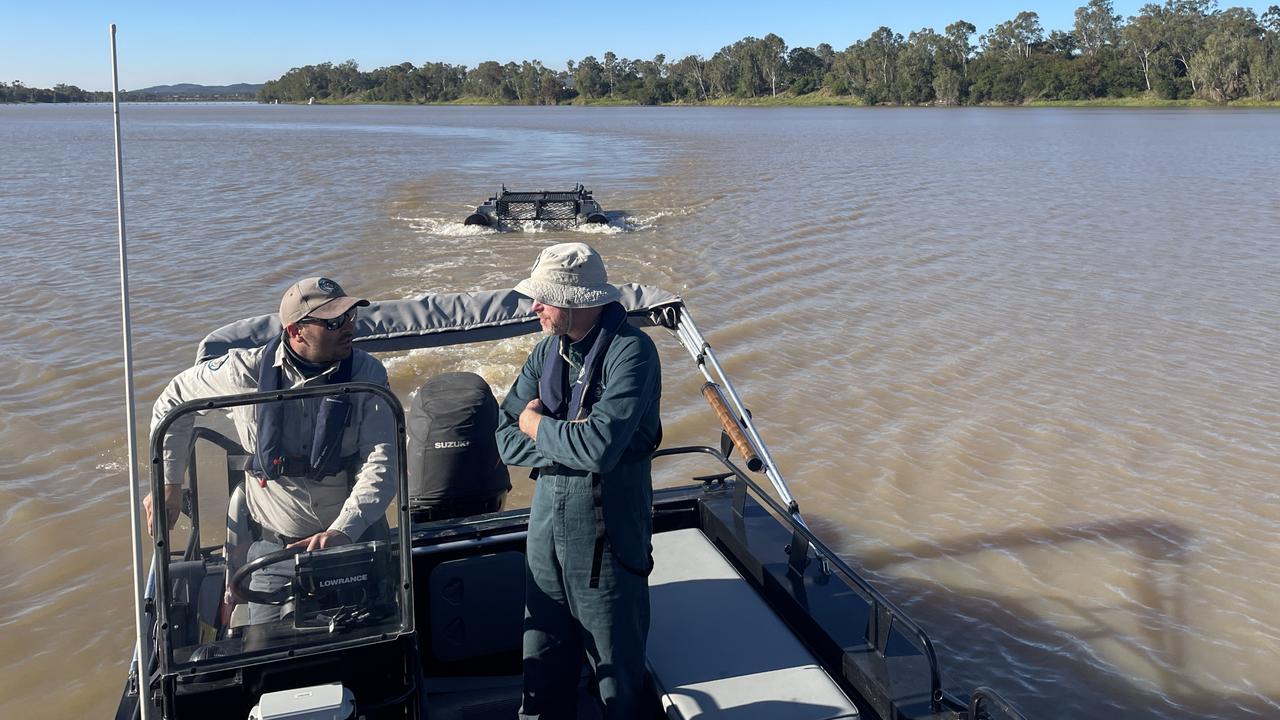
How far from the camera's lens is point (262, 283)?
12.1 metres

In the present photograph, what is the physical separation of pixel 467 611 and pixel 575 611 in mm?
842

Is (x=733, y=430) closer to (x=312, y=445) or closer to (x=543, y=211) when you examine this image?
(x=312, y=445)

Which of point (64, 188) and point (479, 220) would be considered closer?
point (479, 220)

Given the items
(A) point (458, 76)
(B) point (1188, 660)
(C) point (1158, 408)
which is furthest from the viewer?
(A) point (458, 76)

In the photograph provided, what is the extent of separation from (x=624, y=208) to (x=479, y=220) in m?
4.00

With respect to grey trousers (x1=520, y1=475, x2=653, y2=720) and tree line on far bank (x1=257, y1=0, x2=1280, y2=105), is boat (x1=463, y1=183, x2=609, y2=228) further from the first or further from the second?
tree line on far bank (x1=257, y1=0, x2=1280, y2=105)

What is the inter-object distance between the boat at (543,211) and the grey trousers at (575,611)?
14364 millimetres

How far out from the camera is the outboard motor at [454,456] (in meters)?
3.94

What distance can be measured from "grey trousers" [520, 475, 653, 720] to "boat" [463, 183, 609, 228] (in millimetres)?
14364

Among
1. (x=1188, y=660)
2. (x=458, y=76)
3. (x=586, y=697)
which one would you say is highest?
(x=458, y=76)

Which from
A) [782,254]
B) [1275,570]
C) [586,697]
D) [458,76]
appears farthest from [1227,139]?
[458,76]

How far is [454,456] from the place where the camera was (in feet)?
13.0

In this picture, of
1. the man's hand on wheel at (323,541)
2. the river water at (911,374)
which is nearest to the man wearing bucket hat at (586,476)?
the man's hand on wheel at (323,541)

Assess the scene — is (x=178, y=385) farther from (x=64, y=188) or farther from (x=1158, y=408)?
(x=64, y=188)
